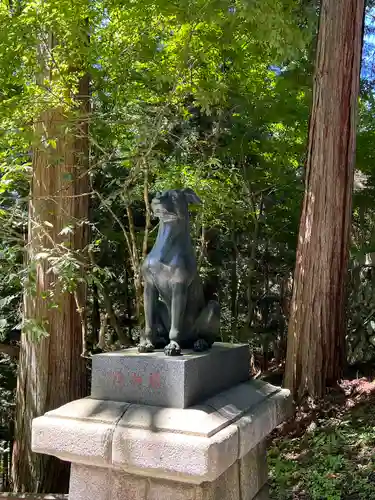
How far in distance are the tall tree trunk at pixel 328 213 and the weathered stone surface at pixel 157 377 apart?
3.12m

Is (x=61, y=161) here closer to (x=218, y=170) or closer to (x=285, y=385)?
(x=218, y=170)

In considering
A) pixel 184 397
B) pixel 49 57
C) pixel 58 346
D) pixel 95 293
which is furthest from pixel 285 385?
pixel 49 57

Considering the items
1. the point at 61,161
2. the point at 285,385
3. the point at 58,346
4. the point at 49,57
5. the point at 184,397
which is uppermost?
the point at 49,57

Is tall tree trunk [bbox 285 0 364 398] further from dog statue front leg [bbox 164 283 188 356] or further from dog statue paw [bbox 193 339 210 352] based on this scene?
dog statue front leg [bbox 164 283 188 356]

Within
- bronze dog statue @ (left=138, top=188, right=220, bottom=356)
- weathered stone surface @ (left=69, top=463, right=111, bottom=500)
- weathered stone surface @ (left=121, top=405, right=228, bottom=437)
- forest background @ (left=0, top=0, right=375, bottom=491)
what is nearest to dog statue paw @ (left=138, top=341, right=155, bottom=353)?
bronze dog statue @ (left=138, top=188, right=220, bottom=356)

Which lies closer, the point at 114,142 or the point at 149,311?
the point at 149,311

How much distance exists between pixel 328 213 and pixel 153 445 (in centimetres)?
406

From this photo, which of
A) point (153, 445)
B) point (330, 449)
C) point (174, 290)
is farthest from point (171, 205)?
point (330, 449)

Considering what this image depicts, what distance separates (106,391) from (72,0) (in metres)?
3.41

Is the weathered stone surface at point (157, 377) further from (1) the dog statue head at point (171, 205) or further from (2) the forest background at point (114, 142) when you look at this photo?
(2) the forest background at point (114, 142)

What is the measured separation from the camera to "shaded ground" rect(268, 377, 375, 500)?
411 centimetres

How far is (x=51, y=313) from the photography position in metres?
5.02

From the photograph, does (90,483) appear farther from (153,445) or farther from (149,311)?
(149,311)

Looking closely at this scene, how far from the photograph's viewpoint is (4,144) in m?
4.70
